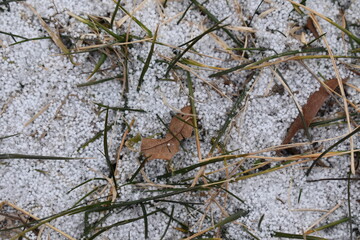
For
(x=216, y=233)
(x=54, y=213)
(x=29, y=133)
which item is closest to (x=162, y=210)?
(x=216, y=233)

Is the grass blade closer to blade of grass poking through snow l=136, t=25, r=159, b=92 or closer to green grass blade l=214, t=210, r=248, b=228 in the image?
blade of grass poking through snow l=136, t=25, r=159, b=92

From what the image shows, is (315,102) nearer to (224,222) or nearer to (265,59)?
(265,59)

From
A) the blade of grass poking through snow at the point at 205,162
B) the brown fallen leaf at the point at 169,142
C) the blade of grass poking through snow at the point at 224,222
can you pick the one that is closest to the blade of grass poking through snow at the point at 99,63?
the brown fallen leaf at the point at 169,142

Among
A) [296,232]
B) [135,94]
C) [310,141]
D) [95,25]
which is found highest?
[95,25]

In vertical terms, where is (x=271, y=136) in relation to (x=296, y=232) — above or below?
above

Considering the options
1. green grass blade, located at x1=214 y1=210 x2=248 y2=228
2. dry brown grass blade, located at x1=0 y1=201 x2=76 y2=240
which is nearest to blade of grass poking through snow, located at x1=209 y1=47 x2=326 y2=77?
green grass blade, located at x1=214 y1=210 x2=248 y2=228

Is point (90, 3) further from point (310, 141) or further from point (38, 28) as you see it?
point (310, 141)
